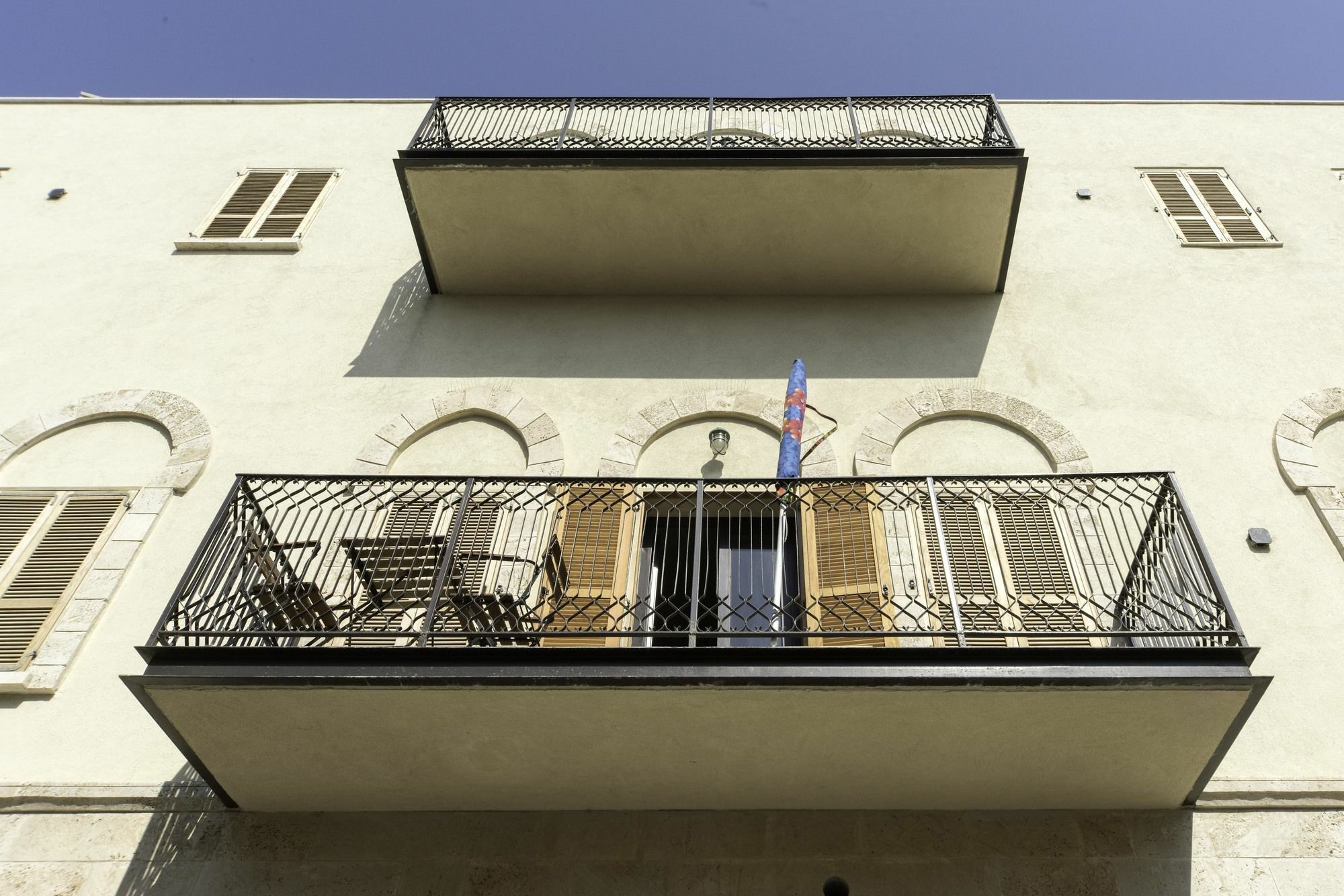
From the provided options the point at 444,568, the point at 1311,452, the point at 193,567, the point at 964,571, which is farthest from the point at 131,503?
the point at 1311,452

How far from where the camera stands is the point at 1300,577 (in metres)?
7.95

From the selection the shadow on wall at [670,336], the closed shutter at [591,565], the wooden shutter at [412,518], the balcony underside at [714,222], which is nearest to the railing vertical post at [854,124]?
the balcony underside at [714,222]

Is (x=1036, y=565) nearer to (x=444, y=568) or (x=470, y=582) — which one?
(x=470, y=582)

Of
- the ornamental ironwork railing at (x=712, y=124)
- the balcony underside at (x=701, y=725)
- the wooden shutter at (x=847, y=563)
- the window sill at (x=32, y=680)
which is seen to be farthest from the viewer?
the ornamental ironwork railing at (x=712, y=124)

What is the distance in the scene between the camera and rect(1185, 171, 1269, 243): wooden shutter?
11.4 m

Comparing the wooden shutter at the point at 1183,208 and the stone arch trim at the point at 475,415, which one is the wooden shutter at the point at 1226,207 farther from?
the stone arch trim at the point at 475,415

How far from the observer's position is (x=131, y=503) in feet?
28.9

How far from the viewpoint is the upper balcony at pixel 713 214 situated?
10.2 m

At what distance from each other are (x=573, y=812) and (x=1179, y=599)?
4237 mm

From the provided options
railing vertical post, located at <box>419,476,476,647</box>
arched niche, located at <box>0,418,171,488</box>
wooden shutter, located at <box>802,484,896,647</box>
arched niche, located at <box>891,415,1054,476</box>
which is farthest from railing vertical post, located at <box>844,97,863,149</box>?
arched niche, located at <box>0,418,171,488</box>

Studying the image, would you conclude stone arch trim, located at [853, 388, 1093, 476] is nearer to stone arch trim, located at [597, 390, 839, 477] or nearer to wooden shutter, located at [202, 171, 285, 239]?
stone arch trim, located at [597, 390, 839, 477]

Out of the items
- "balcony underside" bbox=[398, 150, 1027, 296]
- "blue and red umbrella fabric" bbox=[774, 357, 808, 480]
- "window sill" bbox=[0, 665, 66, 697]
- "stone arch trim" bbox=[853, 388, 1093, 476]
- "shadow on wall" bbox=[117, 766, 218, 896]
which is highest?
"balcony underside" bbox=[398, 150, 1027, 296]

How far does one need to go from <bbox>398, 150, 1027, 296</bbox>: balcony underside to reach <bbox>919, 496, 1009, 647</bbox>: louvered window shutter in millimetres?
3247

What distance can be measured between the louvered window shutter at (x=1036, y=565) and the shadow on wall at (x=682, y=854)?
1.36 meters
